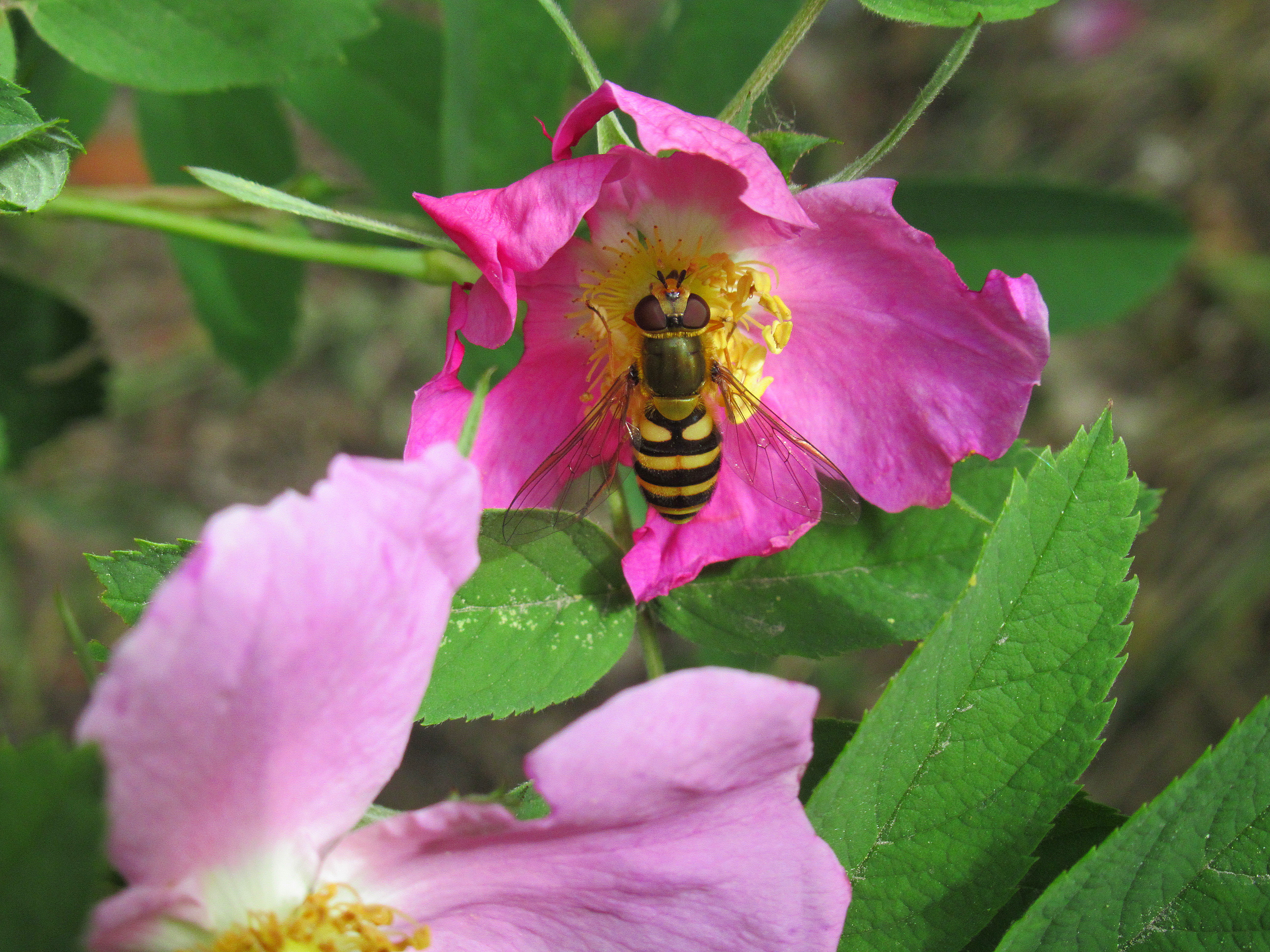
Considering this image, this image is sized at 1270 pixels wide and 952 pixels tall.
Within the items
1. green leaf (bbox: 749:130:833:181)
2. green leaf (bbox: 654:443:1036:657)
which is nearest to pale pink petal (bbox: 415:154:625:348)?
green leaf (bbox: 749:130:833:181)

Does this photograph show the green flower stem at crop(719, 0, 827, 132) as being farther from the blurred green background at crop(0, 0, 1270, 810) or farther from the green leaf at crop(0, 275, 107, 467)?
the green leaf at crop(0, 275, 107, 467)

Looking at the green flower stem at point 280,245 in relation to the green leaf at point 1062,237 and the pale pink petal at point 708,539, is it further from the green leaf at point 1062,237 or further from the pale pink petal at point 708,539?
the green leaf at point 1062,237

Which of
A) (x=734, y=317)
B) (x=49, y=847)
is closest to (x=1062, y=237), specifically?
(x=734, y=317)

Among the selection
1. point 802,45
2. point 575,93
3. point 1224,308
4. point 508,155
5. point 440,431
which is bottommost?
point 440,431

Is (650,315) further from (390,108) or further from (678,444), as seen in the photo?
(390,108)

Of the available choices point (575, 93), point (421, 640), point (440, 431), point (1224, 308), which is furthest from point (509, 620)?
point (1224, 308)

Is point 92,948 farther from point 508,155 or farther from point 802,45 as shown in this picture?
point 802,45
